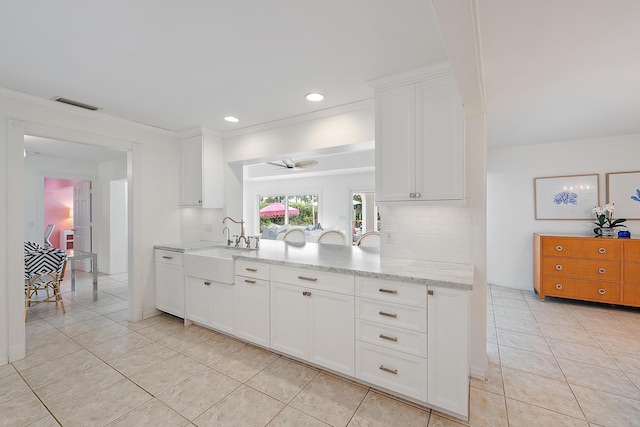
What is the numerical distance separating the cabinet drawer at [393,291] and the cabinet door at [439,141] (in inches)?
28.2

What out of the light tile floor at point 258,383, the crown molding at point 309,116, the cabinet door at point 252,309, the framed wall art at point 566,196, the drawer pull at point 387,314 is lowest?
the light tile floor at point 258,383

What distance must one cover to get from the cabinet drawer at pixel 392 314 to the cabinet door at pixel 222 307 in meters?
1.40

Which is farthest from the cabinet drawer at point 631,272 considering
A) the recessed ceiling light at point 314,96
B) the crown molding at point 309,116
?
the recessed ceiling light at point 314,96

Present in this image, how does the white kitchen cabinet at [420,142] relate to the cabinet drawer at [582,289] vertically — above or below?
above

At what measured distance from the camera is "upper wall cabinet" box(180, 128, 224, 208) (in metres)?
3.65

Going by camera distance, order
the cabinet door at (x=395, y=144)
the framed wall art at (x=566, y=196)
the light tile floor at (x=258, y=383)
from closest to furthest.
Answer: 1. the light tile floor at (x=258, y=383)
2. the cabinet door at (x=395, y=144)
3. the framed wall art at (x=566, y=196)

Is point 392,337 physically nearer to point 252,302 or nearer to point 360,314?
point 360,314

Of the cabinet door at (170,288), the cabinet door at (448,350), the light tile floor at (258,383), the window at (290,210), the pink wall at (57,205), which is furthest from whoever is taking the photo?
the window at (290,210)

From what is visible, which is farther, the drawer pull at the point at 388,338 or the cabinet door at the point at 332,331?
the cabinet door at the point at 332,331

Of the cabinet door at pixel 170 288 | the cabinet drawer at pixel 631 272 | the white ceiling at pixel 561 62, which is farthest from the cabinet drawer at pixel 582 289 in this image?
the cabinet door at pixel 170 288

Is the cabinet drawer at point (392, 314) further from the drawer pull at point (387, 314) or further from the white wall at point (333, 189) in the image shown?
the white wall at point (333, 189)

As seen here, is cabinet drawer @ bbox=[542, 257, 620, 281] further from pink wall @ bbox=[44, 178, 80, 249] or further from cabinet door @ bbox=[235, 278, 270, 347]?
pink wall @ bbox=[44, 178, 80, 249]

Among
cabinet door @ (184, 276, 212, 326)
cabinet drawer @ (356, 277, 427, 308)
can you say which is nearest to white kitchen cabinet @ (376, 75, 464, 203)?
cabinet drawer @ (356, 277, 427, 308)

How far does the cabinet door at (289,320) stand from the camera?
2346 mm
